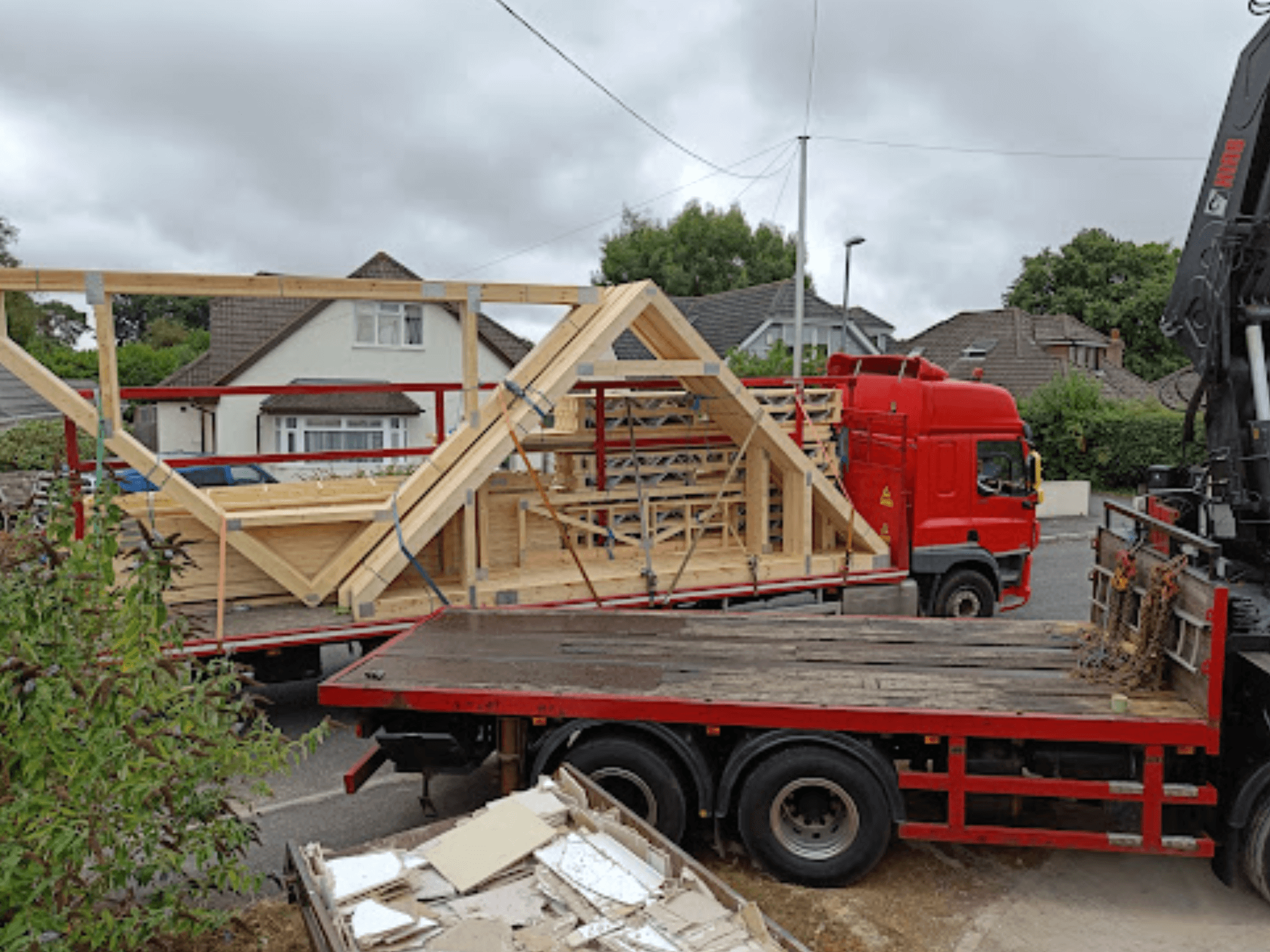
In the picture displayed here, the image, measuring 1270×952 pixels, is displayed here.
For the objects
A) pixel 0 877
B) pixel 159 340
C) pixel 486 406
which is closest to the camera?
pixel 0 877

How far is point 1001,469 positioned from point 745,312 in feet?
94.0

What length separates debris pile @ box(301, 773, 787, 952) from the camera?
167 inches

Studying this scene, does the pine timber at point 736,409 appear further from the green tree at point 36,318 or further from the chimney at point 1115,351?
the chimney at point 1115,351

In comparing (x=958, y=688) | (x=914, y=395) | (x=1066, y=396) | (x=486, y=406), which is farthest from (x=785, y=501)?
(x=1066, y=396)

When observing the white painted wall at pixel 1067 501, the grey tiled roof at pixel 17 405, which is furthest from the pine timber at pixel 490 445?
the grey tiled roof at pixel 17 405

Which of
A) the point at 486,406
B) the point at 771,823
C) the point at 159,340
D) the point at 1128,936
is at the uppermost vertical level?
the point at 159,340

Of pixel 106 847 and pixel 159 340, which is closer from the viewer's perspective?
pixel 106 847

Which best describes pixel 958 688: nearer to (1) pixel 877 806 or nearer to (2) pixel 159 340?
(1) pixel 877 806

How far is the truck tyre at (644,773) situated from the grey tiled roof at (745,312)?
1183 inches

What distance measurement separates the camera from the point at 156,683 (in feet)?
13.4

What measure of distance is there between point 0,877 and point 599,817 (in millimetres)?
2708

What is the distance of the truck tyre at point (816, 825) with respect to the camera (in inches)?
223

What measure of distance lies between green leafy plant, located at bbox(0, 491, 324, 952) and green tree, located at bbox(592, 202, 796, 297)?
47.5m

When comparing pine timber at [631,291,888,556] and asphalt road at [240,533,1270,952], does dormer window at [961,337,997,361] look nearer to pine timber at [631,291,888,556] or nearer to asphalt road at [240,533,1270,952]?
pine timber at [631,291,888,556]
